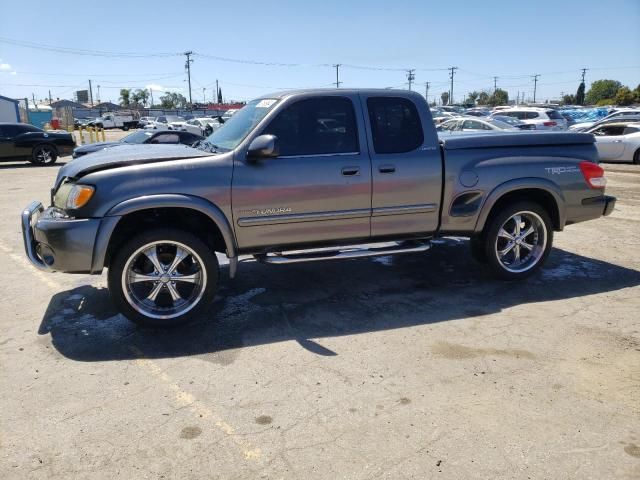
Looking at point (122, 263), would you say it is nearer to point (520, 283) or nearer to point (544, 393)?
point (544, 393)

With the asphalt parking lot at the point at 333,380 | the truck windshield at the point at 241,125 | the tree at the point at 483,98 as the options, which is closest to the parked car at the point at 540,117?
the asphalt parking lot at the point at 333,380

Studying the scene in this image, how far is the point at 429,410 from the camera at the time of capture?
10.2ft

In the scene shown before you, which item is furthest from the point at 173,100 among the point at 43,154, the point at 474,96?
the point at 43,154

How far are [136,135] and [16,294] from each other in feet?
33.0

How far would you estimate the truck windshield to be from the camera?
4.56 m

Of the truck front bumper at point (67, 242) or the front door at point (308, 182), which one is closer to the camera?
the truck front bumper at point (67, 242)

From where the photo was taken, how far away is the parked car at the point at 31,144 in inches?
684

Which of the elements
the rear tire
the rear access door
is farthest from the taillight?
the rear access door

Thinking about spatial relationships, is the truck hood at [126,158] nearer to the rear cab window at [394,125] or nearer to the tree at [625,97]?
the rear cab window at [394,125]

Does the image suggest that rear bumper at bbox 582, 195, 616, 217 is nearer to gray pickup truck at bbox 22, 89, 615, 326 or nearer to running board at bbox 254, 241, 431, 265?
gray pickup truck at bbox 22, 89, 615, 326

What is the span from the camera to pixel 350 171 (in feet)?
15.1

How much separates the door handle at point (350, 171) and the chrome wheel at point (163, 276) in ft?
4.84

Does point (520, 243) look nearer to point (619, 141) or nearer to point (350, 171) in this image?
point (350, 171)

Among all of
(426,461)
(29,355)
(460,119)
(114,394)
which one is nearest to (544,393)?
(426,461)
